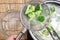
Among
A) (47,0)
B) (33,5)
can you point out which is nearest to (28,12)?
(33,5)

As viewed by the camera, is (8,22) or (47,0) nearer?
(47,0)

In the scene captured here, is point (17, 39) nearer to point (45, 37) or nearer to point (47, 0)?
point (45, 37)

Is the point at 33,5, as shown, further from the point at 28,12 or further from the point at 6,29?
the point at 6,29

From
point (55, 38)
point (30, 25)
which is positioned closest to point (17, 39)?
point (30, 25)

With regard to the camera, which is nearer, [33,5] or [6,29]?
[33,5]

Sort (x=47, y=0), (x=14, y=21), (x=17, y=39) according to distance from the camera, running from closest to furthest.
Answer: (x=17, y=39) → (x=47, y=0) → (x=14, y=21)

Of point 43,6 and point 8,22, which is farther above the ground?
point 43,6

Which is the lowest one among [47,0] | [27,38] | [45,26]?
[27,38]

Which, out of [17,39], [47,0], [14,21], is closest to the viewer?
[17,39]

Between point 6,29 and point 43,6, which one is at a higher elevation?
point 43,6
